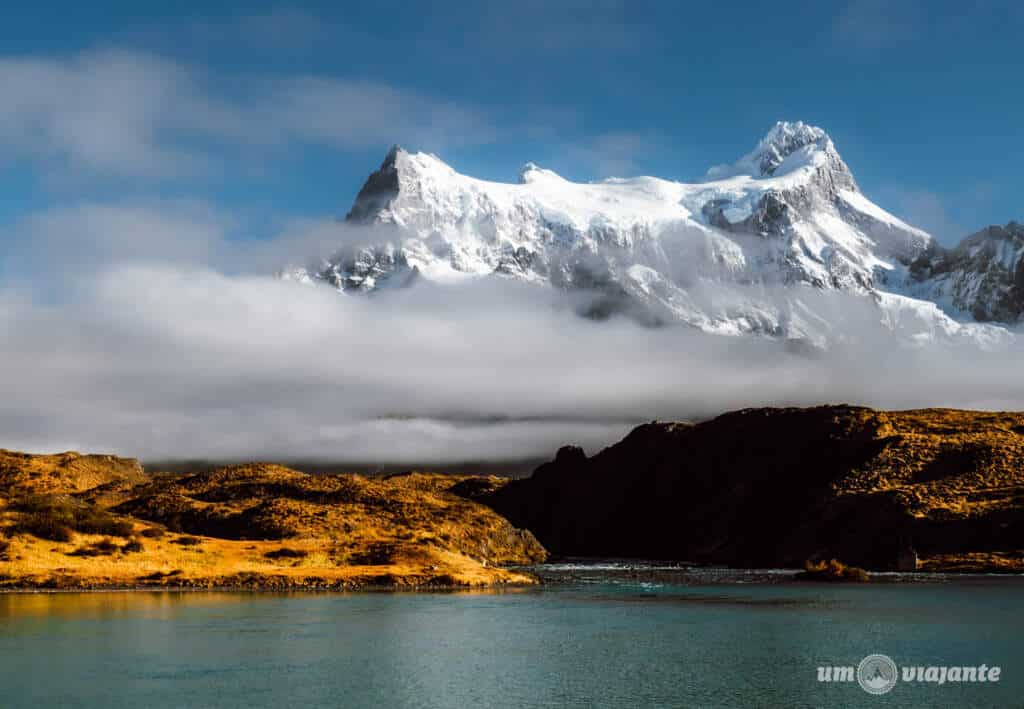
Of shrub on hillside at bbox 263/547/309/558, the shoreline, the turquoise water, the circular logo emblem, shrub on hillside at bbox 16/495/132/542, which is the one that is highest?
shrub on hillside at bbox 16/495/132/542

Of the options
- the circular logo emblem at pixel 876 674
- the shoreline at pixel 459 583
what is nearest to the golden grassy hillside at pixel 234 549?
the shoreline at pixel 459 583

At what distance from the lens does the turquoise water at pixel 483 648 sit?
56875mm

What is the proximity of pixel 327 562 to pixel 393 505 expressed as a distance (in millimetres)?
53084

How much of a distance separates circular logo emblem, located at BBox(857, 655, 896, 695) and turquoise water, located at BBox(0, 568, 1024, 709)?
33.7 inches

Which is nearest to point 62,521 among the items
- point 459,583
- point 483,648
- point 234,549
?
point 234,549

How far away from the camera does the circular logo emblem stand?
58500 millimetres

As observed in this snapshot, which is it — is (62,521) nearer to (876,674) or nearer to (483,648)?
(483,648)

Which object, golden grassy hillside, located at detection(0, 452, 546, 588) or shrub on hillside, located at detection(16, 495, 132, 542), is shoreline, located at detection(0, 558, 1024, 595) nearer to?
golden grassy hillside, located at detection(0, 452, 546, 588)

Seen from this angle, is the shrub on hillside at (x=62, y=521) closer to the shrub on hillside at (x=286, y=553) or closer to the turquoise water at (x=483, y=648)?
the shrub on hillside at (x=286, y=553)

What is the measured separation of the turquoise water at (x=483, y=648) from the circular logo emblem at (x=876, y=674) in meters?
0.86

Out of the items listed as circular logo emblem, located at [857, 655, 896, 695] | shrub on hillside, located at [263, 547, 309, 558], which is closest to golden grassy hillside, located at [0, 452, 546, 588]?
shrub on hillside, located at [263, 547, 309, 558]

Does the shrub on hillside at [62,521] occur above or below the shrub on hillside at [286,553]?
above

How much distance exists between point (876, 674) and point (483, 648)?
25.8m

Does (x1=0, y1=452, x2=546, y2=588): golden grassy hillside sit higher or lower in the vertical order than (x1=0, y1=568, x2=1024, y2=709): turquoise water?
higher
